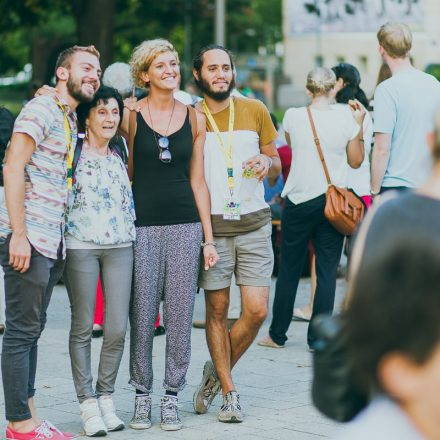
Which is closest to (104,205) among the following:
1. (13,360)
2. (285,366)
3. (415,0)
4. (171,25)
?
(13,360)

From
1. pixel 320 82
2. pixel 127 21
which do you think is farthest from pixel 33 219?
pixel 127 21

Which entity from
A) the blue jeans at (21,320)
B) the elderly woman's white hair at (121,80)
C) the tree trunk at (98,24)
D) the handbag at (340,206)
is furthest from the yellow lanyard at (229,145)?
the tree trunk at (98,24)

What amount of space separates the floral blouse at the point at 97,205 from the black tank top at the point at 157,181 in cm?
15

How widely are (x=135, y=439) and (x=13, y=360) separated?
29.6 inches

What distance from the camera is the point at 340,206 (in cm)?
747

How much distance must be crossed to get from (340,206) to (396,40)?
121cm

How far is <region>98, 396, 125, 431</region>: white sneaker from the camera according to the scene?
18.6 feet

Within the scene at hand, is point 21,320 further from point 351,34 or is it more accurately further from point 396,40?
point 351,34

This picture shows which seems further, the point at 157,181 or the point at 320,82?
the point at 320,82

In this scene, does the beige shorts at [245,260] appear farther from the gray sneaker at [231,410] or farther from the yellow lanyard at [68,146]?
the yellow lanyard at [68,146]

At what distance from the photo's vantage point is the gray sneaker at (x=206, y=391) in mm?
6082

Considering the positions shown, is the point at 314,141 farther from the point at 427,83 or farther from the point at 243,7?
the point at 243,7

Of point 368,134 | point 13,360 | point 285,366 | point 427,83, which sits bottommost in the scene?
point 285,366

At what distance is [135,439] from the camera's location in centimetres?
554
